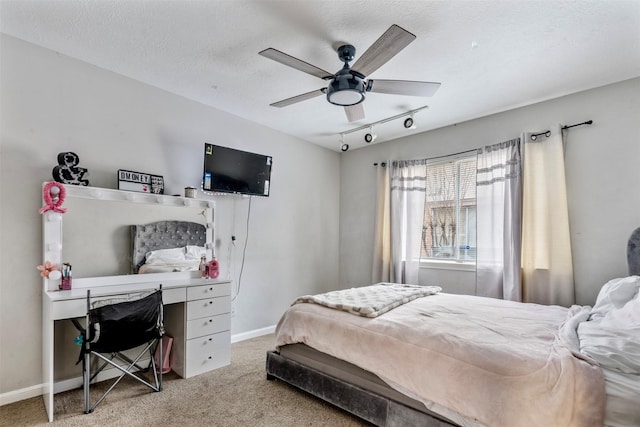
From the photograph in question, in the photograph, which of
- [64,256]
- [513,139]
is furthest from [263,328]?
[513,139]

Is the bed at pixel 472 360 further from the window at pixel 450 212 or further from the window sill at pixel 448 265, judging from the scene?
the window at pixel 450 212

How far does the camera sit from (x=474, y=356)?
1636 millimetres

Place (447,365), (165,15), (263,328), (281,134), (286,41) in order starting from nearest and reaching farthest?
1. (447,365)
2. (165,15)
3. (286,41)
4. (263,328)
5. (281,134)

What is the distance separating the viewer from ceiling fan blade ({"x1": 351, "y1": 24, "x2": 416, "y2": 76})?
5.74ft

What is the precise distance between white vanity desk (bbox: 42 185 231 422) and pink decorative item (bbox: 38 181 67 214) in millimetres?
69

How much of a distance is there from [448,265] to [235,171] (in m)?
2.78

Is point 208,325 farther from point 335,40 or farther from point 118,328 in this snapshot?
point 335,40

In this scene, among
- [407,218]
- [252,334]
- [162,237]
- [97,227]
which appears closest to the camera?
[97,227]

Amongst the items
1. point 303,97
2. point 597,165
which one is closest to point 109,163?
point 303,97

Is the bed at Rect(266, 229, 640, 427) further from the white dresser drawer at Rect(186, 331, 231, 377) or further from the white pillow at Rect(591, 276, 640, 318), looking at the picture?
the white dresser drawer at Rect(186, 331, 231, 377)

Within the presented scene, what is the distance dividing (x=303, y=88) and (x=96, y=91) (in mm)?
1815

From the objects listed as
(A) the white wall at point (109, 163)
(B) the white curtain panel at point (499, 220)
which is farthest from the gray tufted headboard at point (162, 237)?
(B) the white curtain panel at point (499, 220)

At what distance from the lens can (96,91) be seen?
9.02 ft

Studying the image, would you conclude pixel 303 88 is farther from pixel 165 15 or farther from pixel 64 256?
pixel 64 256
